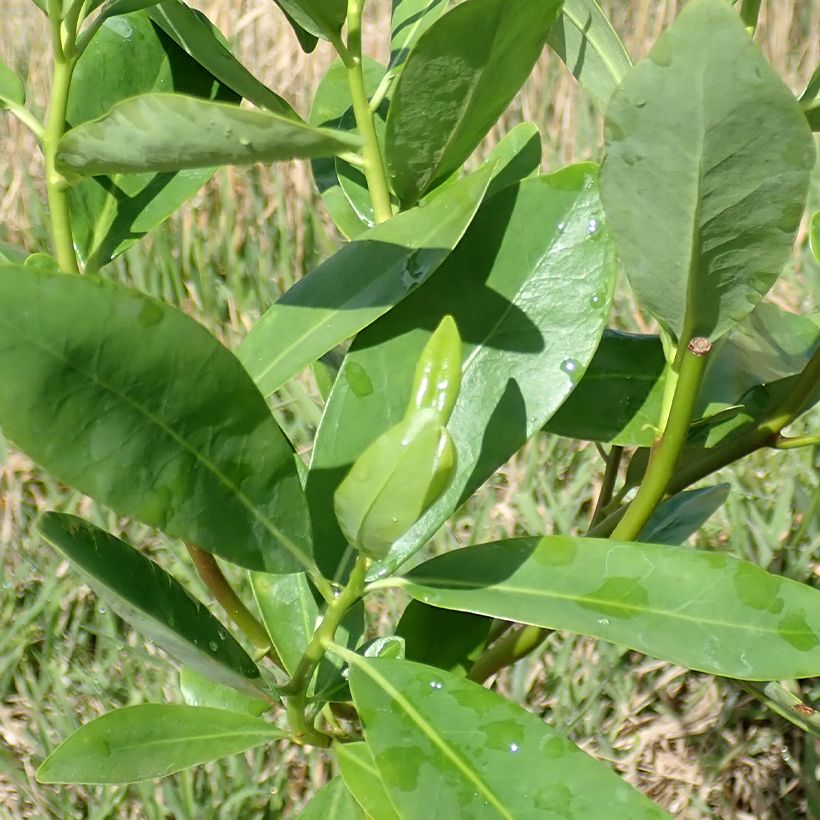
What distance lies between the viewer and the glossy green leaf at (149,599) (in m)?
0.54

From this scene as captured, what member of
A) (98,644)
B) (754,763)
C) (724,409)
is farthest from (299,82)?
(724,409)

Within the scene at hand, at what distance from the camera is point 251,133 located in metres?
0.44

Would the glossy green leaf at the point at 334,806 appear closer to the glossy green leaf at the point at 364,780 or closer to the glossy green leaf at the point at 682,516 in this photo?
the glossy green leaf at the point at 364,780

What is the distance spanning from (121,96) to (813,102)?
0.43m

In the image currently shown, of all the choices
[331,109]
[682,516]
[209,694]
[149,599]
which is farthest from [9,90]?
[682,516]

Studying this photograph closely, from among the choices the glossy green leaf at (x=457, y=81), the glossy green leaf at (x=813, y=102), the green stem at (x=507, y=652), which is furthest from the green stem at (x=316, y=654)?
the glossy green leaf at (x=813, y=102)

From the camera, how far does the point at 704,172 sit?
0.46 metres

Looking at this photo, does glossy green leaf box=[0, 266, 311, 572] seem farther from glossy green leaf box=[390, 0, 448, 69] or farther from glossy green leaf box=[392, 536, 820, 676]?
glossy green leaf box=[390, 0, 448, 69]

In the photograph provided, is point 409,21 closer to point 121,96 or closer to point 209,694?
point 121,96

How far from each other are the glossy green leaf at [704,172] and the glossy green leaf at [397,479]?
0.14 metres

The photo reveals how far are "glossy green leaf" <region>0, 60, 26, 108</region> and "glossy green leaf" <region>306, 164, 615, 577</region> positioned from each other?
0.28 meters

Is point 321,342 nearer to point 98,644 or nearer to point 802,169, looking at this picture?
point 802,169

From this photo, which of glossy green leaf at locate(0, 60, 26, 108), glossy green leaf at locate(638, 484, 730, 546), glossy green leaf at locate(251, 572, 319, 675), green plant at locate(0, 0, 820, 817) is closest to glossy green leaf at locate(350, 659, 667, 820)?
green plant at locate(0, 0, 820, 817)

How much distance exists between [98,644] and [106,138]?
4.57ft
